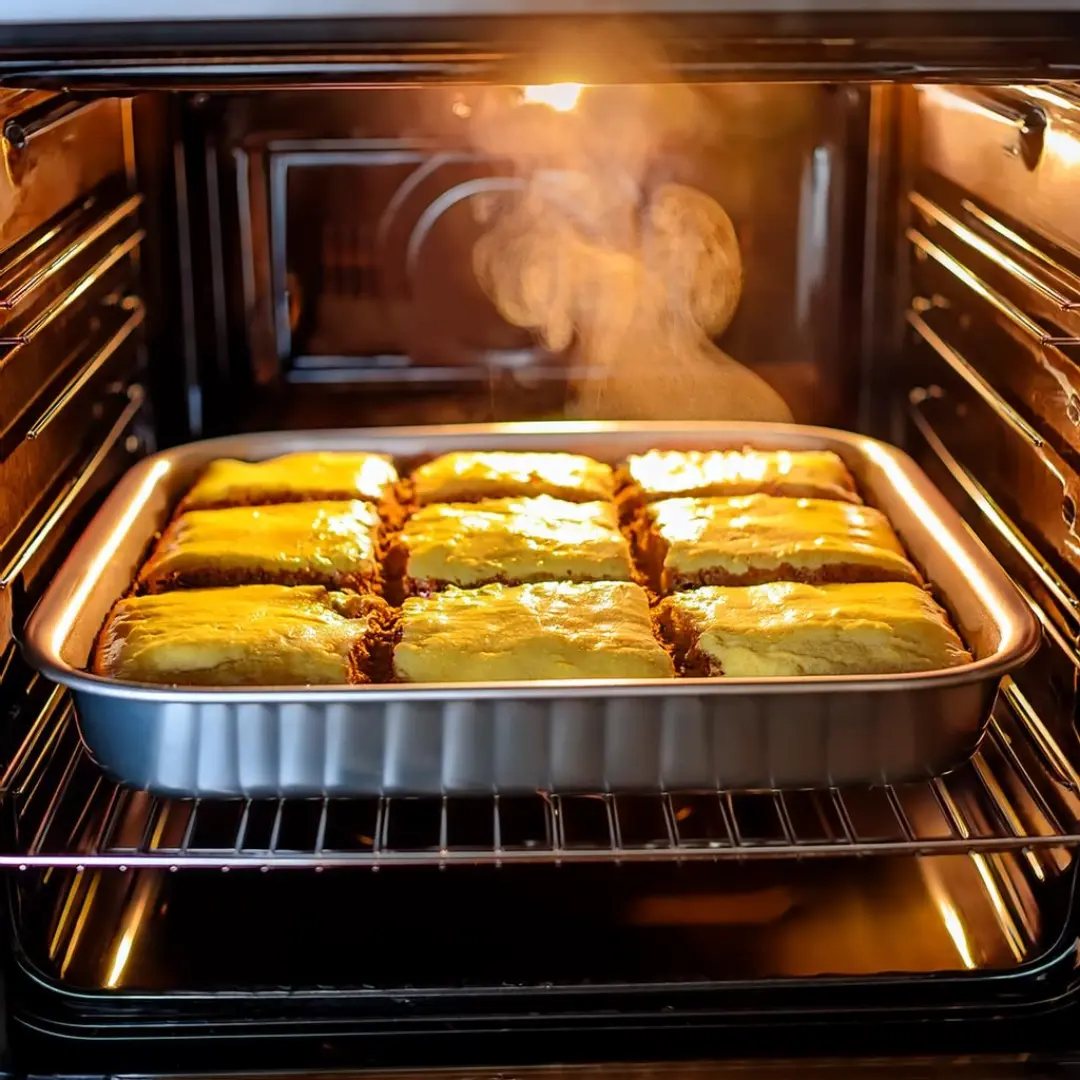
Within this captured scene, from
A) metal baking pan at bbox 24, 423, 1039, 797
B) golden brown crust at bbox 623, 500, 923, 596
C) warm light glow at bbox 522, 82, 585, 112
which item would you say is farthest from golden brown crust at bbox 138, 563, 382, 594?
warm light glow at bbox 522, 82, 585, 112

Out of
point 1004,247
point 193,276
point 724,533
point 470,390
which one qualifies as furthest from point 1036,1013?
point 193,276

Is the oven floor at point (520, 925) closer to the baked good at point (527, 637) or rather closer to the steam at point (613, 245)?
the baked good at point (527, 637)

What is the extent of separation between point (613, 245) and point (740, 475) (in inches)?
12.0

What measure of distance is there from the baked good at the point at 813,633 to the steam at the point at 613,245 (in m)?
0.44

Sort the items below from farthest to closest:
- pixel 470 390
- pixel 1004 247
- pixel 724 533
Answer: pixel 470 390 → pixel 724 533 → pixel 1004 247

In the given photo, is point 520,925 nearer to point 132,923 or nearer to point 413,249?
point 132,923

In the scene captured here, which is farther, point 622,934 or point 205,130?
point 205,130

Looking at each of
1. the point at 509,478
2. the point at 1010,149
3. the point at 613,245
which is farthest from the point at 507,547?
the point at 1010,149

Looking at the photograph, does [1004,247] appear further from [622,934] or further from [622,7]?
[622,934]

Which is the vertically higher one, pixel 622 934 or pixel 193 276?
pixel 193 276

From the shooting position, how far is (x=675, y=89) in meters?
1.53

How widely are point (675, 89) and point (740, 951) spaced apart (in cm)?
92

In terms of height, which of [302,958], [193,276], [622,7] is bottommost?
[302,958]

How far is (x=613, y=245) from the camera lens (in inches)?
62.8
